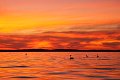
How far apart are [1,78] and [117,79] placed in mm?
15688

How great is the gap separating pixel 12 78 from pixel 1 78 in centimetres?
155

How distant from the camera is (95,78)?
4584cm

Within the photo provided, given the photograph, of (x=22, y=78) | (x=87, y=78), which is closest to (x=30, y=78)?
(x=22, y=78)

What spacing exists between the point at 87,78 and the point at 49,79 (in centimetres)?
539

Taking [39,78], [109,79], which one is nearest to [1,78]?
[39,78]

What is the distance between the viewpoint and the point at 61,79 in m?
44.2

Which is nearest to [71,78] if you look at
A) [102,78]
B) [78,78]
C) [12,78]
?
[78,78]

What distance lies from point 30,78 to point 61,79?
450cm

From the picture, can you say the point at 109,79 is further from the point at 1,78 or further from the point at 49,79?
the point at 1,78

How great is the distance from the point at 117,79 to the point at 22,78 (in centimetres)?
1299

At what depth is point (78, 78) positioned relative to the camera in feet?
150

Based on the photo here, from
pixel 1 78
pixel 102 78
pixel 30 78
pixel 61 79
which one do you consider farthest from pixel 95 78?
pixel 1 78

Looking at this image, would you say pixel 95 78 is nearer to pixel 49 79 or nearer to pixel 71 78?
pixel 71 78

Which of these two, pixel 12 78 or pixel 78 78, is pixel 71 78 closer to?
pixel 78 78
